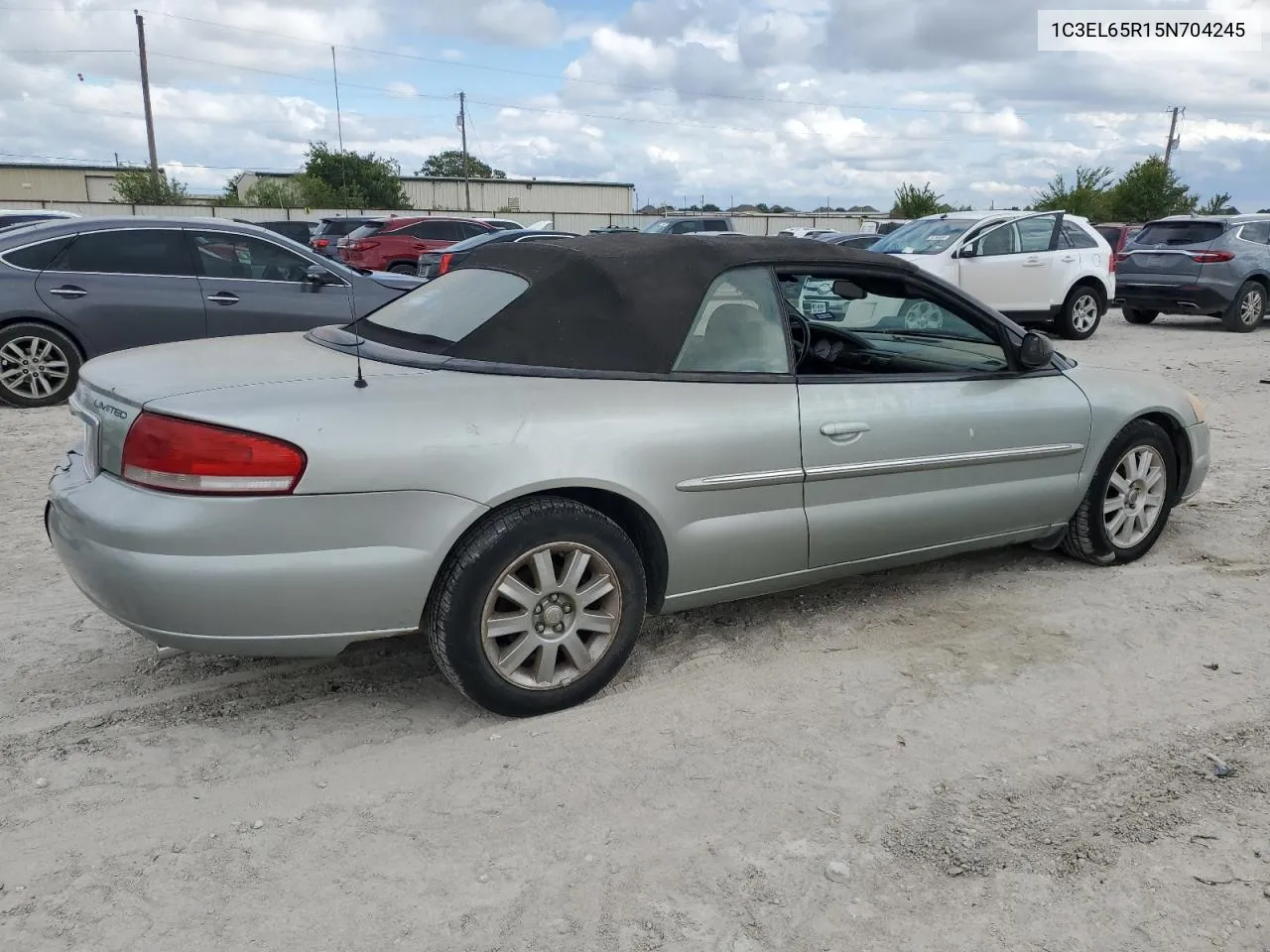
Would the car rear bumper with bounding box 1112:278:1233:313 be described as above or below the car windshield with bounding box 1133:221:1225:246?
below

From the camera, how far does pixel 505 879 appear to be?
2.53 m

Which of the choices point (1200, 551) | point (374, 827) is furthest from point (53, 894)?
point (1200, 551)

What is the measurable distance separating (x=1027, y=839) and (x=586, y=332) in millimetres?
2001

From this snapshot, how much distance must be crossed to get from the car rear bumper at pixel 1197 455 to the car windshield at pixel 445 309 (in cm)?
337

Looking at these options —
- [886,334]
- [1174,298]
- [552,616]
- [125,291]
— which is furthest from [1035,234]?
[552,616]

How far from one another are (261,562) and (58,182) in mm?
71326

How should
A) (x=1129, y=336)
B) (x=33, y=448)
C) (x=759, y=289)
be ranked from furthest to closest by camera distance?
(x=1129, y=336)
(x=33, y=448)
(x=759, y=289)

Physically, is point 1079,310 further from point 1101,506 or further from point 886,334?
point 886,334

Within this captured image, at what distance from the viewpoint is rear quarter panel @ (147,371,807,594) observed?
2898mm

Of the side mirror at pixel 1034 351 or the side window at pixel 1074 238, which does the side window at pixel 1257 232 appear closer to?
the side window at pixel 1074 238

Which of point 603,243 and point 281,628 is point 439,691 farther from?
point 603,243

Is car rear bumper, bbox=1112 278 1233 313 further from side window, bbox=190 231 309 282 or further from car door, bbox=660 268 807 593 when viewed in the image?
car door, bbox=660 268 807 593

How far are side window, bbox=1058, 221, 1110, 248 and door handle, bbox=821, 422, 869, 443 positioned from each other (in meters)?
11.0

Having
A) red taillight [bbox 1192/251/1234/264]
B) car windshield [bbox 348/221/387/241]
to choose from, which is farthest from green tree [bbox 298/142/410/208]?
red taillight [bbox 1192/251/1234/264]
